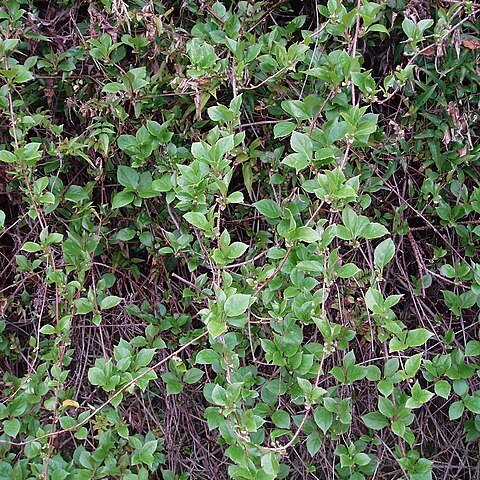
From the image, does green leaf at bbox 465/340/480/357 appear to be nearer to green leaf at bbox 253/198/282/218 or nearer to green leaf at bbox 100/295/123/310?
green leaf at bbox 253/198/282/218

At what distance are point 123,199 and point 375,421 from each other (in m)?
0.72

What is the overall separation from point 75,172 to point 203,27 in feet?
1.54

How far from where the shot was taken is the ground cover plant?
1195 mm

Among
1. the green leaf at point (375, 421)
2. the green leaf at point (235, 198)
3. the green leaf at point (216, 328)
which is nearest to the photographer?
the green leaf at point (216, 328)

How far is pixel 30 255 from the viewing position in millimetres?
1487

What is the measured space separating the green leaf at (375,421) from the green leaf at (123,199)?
0.69 m

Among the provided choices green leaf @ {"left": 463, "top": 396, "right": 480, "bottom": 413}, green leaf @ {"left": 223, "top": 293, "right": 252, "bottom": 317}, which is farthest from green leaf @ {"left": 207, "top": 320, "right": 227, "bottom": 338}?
green leaf @ {"left": 463, "top": 396, "right": 480, "bottom": 413}

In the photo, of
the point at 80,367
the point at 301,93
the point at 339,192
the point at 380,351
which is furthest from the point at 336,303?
the point at 80,367

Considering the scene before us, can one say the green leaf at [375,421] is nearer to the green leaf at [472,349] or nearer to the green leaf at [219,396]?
the green leaf at [472,349]

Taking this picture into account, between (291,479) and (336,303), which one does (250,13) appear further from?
(291,479)

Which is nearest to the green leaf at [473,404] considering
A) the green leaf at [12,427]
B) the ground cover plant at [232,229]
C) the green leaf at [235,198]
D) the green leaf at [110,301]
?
the ground cover plant at [232,229]

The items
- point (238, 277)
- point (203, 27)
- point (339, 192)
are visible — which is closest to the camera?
point (339, 192)

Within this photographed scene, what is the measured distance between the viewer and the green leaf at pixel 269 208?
1.21 meters

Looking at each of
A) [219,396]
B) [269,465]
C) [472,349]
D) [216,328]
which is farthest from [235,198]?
[472,349]
